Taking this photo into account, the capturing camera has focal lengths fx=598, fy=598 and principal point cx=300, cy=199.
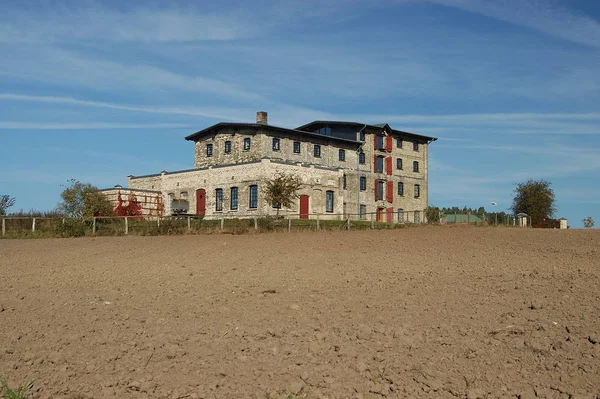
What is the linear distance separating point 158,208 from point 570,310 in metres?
42.5

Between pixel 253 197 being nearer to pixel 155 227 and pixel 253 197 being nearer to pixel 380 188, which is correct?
pixel 155 227

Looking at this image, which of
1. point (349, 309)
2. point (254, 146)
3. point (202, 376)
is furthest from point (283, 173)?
point (202, 376)

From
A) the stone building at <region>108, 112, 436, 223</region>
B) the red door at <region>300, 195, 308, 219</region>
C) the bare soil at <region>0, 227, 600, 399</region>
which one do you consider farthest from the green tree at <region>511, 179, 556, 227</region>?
the bare soil at <region>0, 227, 600, 399</region>

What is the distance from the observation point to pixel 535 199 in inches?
2437

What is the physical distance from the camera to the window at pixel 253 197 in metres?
42.8

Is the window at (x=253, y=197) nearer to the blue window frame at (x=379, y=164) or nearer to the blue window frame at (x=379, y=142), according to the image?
the blue window frame at (x=379, y=164)

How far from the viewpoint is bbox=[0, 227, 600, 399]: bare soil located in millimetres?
7758

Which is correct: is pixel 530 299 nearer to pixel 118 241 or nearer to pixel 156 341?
pixel 156 341

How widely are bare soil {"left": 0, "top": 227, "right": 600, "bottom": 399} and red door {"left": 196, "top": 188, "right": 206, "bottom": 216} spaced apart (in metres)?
29.1

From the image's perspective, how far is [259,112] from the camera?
51.2 meters

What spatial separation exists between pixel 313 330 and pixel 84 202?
41.4 meters

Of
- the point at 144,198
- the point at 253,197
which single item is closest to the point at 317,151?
the point at 253,197

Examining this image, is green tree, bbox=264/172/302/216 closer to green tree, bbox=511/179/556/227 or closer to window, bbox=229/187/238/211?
window, bbox=229/187/238/211

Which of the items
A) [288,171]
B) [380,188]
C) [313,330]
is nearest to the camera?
[313,330]
